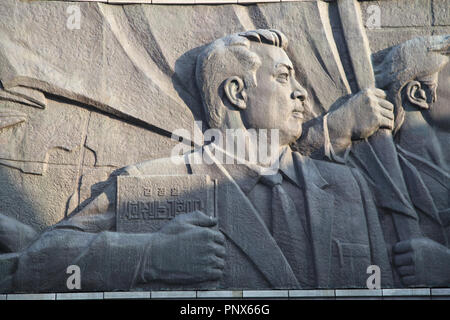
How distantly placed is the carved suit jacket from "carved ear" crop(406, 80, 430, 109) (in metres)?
0.96

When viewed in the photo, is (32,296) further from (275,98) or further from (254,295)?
(275,98)

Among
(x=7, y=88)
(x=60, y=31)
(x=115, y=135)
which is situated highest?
(x=60, y=31)

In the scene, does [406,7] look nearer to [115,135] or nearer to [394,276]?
[394,276]

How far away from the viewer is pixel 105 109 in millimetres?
6625

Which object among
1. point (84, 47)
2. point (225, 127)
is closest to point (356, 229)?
point (225, 127)

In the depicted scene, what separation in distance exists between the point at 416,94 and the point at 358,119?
0.62m

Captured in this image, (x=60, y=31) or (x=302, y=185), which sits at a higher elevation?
(x=60, y=31)

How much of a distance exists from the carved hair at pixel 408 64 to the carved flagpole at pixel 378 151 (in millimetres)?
139

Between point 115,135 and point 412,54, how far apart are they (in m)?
2.79

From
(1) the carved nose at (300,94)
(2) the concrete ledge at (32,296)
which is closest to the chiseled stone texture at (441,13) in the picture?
(1) the carved nose at (300,94)

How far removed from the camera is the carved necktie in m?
6.24

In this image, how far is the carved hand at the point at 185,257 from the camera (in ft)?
20.1
